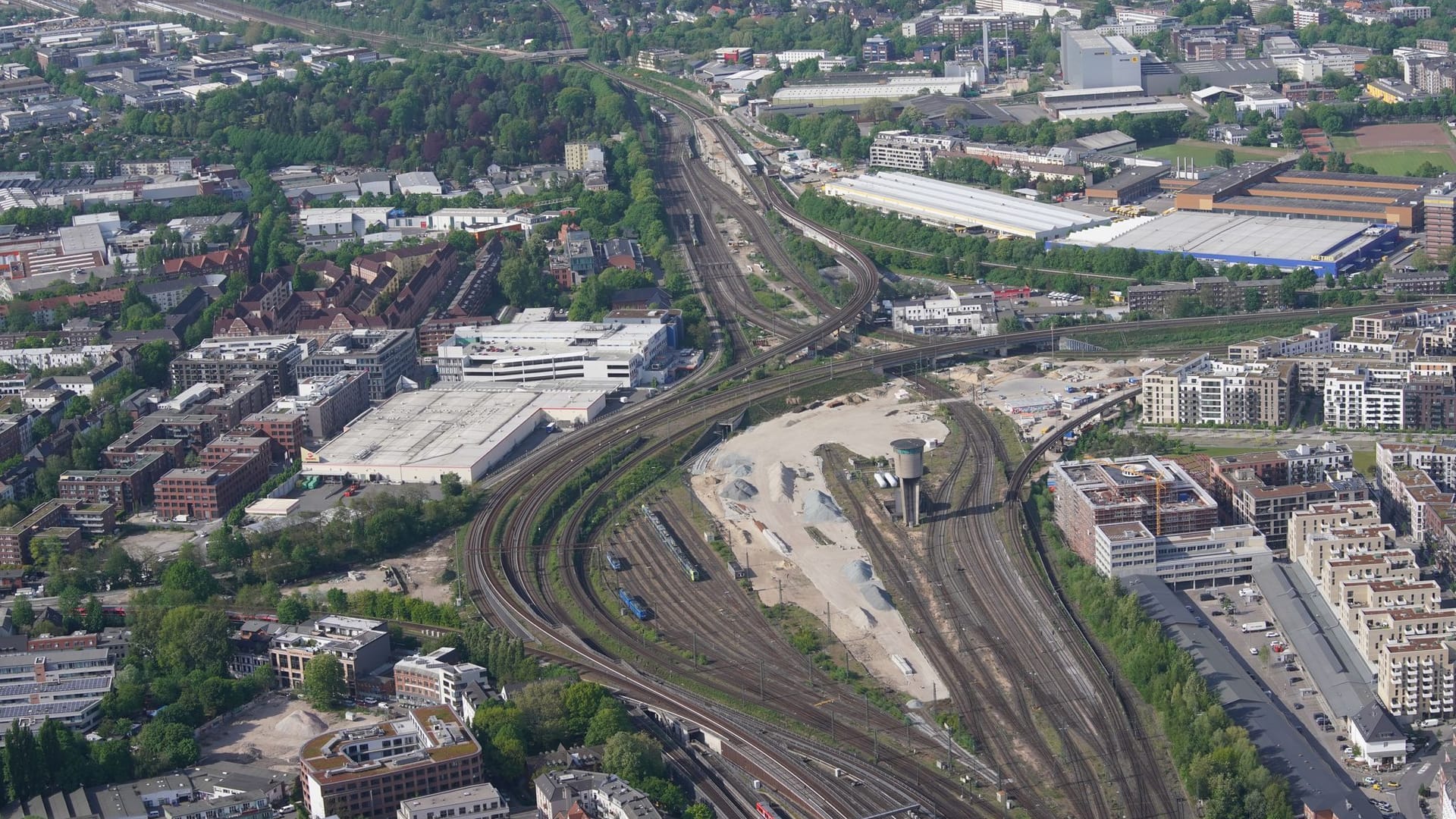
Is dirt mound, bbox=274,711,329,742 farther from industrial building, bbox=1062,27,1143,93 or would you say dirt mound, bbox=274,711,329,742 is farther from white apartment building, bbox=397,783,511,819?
industrial building, bbox=1062,27,1143,93

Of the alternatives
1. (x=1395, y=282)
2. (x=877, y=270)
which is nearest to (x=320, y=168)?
(x=877, y=270)

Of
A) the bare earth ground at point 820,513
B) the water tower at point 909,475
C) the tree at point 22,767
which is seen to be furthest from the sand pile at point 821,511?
the tree at point 22,767

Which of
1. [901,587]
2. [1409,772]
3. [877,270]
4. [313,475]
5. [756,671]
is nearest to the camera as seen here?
[1409,772]

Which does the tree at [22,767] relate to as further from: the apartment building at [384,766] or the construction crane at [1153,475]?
the construction crane at [1153,475]

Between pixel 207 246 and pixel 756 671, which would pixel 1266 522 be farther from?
pixel 207 246

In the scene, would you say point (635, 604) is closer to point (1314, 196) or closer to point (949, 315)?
point (949, 315)

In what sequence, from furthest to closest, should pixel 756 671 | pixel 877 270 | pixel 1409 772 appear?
pixel 877 270 → pixel 756 671 → pixel 1409 772
